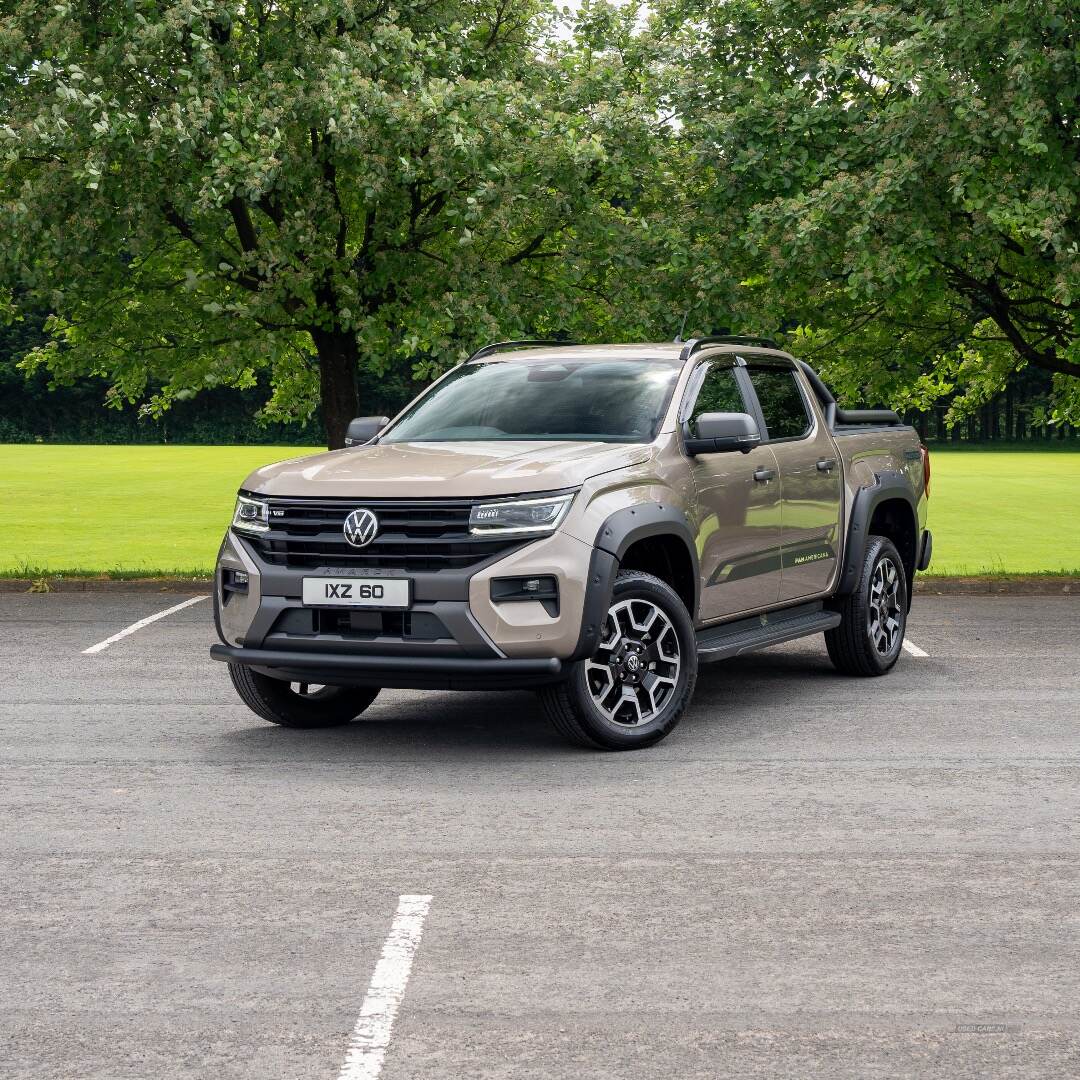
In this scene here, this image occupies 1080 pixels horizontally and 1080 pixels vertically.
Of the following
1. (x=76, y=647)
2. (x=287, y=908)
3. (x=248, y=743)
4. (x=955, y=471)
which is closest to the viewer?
(x=287, y=908)

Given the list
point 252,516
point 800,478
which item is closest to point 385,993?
point 252,516

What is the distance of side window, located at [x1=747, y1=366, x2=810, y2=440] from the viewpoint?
32.1 feet

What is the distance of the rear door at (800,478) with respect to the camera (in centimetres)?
954

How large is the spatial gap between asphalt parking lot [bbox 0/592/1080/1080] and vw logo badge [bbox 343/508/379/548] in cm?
103

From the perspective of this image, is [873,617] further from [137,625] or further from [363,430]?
[137,625]

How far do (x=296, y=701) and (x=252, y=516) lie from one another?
1153 millimetres

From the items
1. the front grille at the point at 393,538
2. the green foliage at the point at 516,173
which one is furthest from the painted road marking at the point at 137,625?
the front grille at the point at 393,538

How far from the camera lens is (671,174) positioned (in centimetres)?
1834

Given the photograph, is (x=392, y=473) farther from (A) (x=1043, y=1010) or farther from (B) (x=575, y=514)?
(A) (x=1043, y=1010)

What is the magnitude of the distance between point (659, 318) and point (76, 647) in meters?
7.58

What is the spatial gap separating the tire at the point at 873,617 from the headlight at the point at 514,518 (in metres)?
3.21

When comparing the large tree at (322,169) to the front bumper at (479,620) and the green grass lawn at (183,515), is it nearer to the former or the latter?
the green grass lawn at (183,515)

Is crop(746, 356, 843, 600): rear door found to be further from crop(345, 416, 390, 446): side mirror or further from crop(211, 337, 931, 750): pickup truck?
crop(345, 416, 390, 446): side mirror

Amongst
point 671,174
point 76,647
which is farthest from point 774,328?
point 76,647
